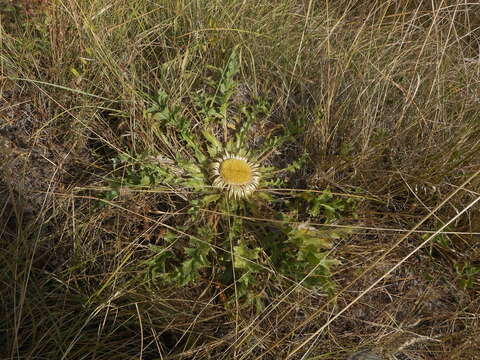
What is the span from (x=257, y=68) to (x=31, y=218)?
1.25m

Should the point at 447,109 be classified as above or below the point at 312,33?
below

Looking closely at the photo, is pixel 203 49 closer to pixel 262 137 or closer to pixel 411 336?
pixel 262 137

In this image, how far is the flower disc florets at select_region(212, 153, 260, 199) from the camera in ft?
5.94

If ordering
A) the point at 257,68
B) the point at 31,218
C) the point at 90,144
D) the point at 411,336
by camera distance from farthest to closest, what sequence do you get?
the point at 257,68 → the point at 90,144 → the point at 31,218 → the point at 411,336

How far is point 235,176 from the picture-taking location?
1.81m

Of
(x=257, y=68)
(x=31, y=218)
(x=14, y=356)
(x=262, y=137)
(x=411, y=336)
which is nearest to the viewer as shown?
(x=14, y=356)

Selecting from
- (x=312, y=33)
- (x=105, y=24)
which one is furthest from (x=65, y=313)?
(x=312, y=33)

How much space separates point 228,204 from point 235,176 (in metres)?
0.13

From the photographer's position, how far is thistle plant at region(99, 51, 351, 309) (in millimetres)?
1570

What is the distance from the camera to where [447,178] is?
179 cm

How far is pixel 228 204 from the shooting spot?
176 centimetres

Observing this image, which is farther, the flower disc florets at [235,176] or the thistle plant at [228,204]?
the flower disc florets at [235,176]

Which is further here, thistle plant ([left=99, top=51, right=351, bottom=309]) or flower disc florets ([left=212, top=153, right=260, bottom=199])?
flower disc florets ([left=212, top=153, right=260, bottom=199])

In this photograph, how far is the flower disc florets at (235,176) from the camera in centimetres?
181
